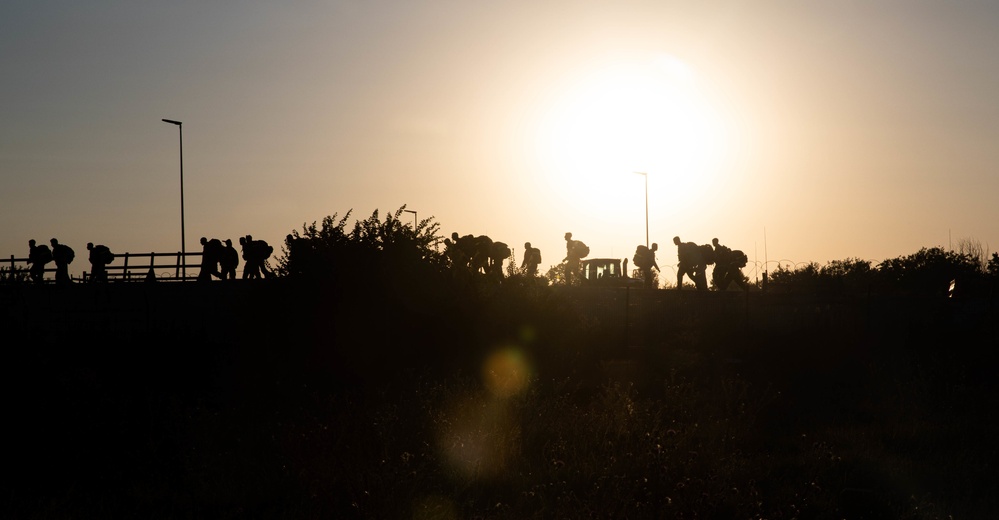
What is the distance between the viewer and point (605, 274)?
149ft

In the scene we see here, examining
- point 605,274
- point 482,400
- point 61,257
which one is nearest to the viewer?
point 482,400

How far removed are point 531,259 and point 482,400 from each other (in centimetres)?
1709

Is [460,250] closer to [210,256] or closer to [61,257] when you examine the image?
[210,256]

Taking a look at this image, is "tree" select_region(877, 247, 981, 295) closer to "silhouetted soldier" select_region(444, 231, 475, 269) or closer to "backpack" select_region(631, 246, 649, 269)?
"backpack" select_region(631, 246, 649, 269)

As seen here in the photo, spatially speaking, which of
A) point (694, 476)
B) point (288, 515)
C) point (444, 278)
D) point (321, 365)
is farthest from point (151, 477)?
point (444, 278)

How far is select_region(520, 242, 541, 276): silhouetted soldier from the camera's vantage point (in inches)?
1323

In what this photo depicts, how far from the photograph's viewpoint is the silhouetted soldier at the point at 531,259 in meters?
33.6

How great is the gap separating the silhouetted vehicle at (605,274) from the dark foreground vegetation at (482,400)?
951 centimetres

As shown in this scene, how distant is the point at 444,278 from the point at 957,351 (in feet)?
43.9

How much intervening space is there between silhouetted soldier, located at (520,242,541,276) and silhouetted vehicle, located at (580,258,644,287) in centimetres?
534

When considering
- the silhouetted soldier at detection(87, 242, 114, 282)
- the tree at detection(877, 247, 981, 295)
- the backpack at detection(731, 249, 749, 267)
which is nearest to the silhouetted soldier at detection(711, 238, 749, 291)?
the backpack at detection(731, 249, 749, 267)

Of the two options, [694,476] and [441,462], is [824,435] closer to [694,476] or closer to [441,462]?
[694,476]

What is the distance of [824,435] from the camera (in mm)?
19250

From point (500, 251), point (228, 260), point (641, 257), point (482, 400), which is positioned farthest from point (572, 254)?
point (482, 400)
